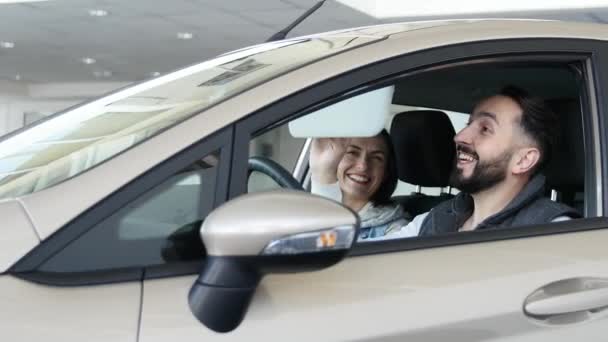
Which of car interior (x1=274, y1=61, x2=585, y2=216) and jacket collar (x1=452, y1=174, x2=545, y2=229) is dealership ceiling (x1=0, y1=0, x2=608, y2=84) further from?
jacket collar (x1=452, y1=174, x2=545, y2=229)

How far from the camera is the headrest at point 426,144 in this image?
244cm

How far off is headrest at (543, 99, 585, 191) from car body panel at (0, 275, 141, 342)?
3.88 ft

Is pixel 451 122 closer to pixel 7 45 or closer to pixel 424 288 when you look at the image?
pixel 424 288

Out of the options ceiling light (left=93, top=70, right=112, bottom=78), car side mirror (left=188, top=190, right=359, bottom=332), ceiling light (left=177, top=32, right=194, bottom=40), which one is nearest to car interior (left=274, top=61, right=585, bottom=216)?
car side mirror (left=188, top=190, right=359, bottom=332)

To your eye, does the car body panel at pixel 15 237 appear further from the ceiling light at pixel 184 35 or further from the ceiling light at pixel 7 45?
the ceiling light at pixel 7 45

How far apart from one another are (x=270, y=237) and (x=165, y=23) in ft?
44.1

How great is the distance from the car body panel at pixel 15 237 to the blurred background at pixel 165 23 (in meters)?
7.83

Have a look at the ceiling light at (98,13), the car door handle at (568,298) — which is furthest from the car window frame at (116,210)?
the ceiling light at (98,13)

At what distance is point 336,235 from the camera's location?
1.28 meters

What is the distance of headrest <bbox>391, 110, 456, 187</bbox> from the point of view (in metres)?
2.44

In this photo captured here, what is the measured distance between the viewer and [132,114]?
1688 mm

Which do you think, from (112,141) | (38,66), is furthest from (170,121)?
(38,66)

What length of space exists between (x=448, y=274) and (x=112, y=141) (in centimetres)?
57

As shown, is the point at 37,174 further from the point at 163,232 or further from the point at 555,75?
the point at 555,75
